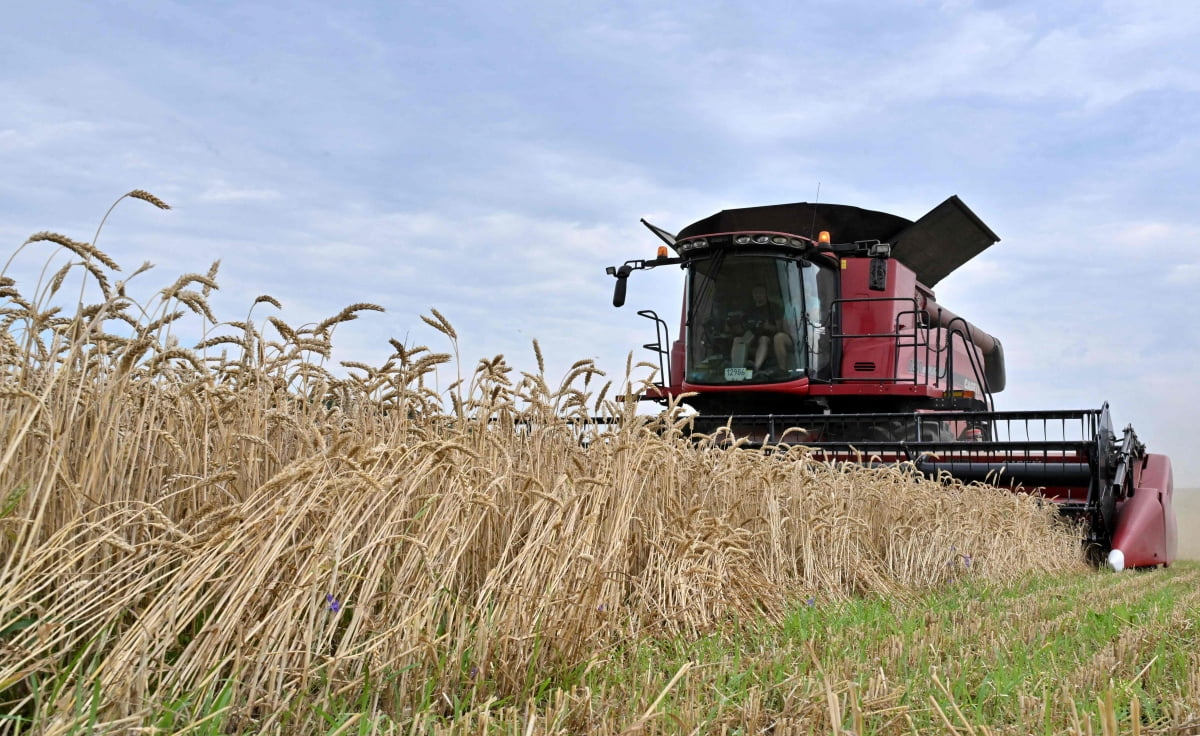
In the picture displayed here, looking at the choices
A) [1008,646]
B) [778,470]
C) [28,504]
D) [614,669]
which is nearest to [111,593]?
[28,504]

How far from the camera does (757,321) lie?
9.31m

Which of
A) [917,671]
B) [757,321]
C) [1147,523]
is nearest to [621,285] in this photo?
[757,321]

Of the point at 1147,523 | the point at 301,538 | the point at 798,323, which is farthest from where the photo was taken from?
the point at 798,323

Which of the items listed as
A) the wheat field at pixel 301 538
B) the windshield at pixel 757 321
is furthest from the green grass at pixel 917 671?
the windshield at pixel 757 321

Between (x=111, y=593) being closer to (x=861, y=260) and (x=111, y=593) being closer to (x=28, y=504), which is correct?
(x=28, y=504)

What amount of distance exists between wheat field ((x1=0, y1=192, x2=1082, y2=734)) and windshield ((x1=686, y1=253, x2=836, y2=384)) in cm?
535

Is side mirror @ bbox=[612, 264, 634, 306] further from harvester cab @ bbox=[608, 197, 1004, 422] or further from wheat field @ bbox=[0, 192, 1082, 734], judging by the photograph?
wheat field @ bbox=[0, 192, 1082, 734]

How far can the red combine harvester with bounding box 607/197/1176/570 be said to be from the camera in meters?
8.01

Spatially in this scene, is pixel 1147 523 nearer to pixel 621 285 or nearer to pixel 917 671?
pixel 621 285

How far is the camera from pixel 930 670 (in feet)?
8.90

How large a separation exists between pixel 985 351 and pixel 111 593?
47.4 feet

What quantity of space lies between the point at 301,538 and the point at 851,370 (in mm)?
7856

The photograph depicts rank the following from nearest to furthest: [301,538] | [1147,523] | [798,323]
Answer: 1. [301,538]
2. [1147,523]
3. [798,323]

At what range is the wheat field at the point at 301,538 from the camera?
2020mm
